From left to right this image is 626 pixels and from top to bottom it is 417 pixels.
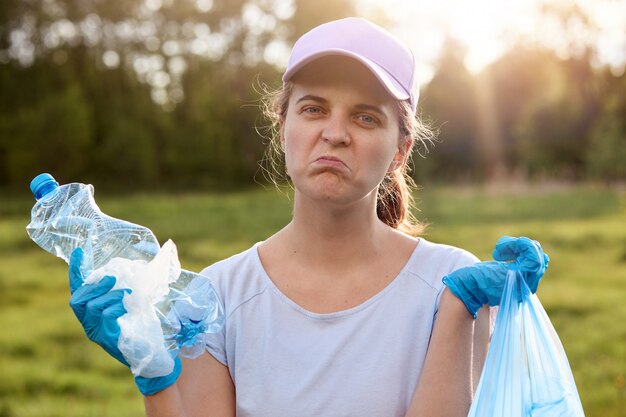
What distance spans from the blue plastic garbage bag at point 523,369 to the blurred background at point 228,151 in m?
3.22

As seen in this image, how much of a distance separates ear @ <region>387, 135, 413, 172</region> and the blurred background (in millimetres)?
3131

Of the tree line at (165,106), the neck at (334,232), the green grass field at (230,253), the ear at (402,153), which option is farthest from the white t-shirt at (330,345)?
the tree line at (165,106)

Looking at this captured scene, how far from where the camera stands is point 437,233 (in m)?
12.2

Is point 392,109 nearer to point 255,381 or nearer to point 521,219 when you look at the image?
point 255,381

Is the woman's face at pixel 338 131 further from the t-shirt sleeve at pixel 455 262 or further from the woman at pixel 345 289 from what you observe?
the t-shirt sleeve at pixel 455 262

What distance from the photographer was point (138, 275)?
1811 mm

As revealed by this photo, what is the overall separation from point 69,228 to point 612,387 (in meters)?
4.31

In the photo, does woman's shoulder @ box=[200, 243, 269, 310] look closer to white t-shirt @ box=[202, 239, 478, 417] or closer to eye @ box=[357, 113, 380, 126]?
white t-shirt @ box=[202, 239, 478, 417]

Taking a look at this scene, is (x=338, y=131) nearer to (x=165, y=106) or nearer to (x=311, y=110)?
(x=311, y=110)

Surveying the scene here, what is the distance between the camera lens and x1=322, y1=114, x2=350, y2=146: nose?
77.2 inches

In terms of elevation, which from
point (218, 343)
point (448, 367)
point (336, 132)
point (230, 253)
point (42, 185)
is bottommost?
point (218, 343)

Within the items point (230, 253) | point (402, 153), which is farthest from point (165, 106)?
point (402, 153)

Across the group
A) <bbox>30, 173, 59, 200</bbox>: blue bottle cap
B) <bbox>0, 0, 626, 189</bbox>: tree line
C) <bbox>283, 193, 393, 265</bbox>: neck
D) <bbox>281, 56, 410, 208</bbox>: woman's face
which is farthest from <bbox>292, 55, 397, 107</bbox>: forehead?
<bbox>0, 0, 626, 189</bbox>: tree line

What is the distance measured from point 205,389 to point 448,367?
24.7 inches
